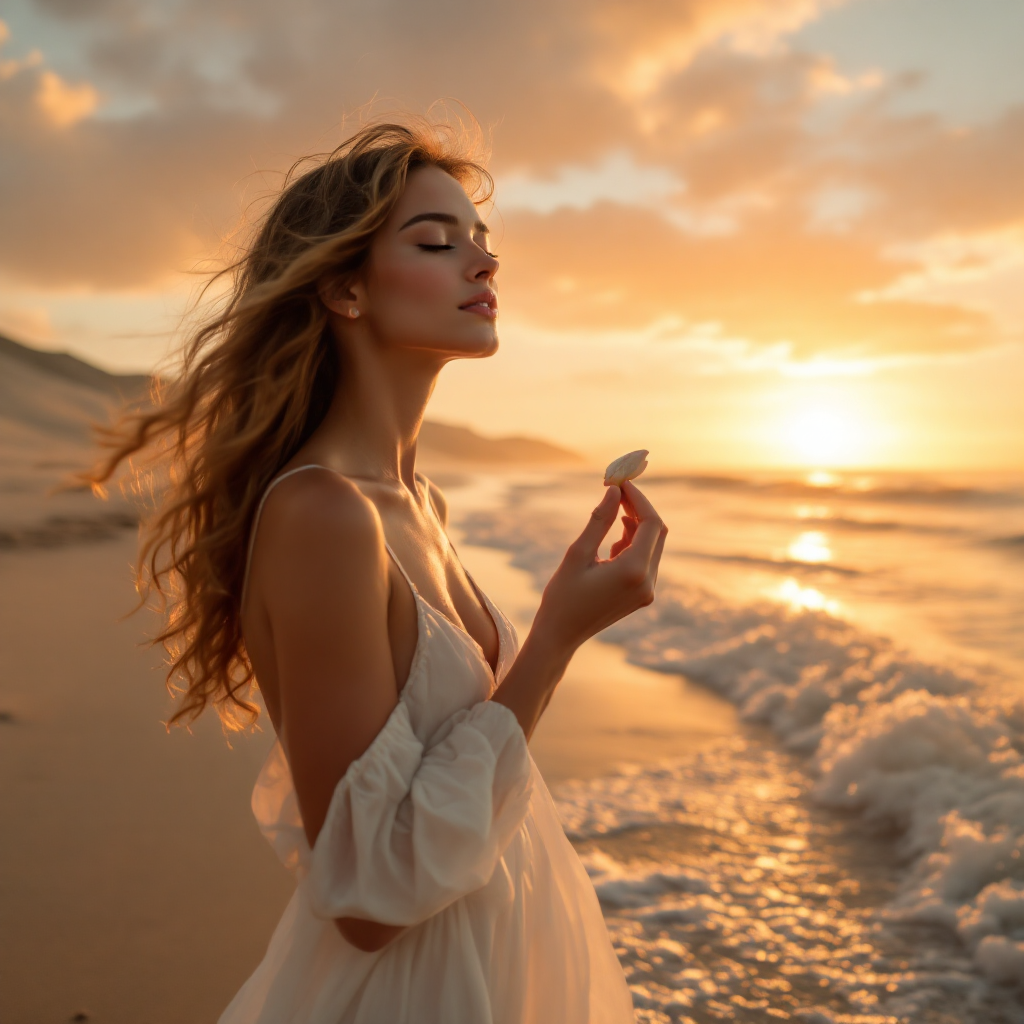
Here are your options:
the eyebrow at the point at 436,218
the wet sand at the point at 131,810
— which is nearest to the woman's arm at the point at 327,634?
the eyebrow at the point at 436,218

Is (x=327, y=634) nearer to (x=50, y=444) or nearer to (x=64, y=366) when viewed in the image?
(x=50, y=444)

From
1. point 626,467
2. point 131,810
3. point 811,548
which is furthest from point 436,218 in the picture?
point 811,548

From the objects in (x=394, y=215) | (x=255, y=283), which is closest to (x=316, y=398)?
(x=255, y=283)

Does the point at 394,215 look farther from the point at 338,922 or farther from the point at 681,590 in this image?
the point at 681,590

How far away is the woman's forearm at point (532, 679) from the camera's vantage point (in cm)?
161

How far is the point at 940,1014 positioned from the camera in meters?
3.31

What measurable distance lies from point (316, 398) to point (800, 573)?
12.3 m

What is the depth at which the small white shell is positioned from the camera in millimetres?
1959

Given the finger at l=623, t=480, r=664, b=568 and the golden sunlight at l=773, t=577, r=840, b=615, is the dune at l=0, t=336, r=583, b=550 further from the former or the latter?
the golden sunlight at l=773, t=577, r=840, b=615

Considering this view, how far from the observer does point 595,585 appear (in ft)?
5.50

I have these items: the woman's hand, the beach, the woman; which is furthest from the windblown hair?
the beach

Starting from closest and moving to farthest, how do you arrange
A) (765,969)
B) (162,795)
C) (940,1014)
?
(940,1014) < (765,969) < (162,795)

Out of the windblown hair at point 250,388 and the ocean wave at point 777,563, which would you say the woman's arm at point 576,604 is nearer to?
the windblown hair at point 250,388

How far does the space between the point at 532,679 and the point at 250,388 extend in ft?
2.90
